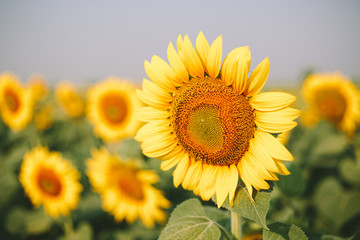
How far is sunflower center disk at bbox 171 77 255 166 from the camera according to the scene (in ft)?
4.78

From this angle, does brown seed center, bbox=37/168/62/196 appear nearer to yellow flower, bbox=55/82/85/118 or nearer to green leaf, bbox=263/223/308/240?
green leaf, bbox=263/223/308/240

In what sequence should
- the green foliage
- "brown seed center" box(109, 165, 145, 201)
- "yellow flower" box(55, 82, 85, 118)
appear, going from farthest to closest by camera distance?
"yellow flower" box(55, 82, 85, 118) < "brown seed center" box(109, 165, 145, 201) < the green foliage

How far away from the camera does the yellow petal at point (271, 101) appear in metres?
1.28

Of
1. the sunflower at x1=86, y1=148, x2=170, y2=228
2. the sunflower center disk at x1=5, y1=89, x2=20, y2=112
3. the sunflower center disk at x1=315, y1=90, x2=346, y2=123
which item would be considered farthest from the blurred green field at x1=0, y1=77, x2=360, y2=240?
the sunflower center disk at x1=5, y1=89, x2=20, y2=112

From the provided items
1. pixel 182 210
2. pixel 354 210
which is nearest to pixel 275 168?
pixel 182 210

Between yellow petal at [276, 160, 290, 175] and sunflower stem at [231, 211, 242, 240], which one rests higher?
yellow petal at [276, 160, 290, 175]

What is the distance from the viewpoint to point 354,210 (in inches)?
142

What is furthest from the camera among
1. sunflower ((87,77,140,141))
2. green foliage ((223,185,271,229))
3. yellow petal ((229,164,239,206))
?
sunflower ((87,77,140,141))

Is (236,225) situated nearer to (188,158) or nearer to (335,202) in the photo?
(188,158)

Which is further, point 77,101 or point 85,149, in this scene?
point 77,101

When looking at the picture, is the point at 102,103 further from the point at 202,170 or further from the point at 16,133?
the point at 202,170

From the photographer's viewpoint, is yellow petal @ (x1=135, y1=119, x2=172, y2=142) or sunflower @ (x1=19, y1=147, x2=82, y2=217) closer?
yellow petal @ (x1=135, y1=119, x2=172, y2=142)

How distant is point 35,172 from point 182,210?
3316 millimetres

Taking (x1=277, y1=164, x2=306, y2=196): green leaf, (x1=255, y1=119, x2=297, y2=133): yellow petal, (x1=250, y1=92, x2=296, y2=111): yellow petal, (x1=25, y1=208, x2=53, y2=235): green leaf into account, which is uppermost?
(x1=250, y1=92, x2=296, y2=111): yellow petal
